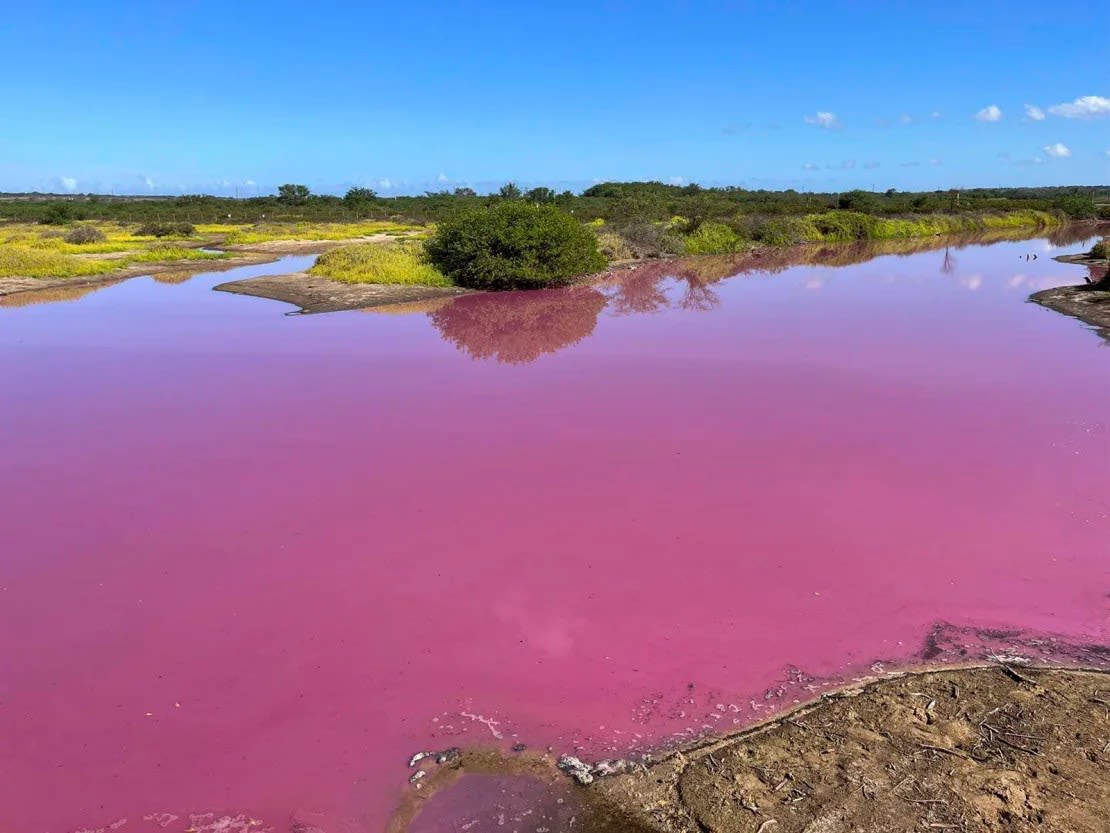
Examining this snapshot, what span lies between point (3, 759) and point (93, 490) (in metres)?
3.68

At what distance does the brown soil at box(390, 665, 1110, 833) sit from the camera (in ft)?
10.6

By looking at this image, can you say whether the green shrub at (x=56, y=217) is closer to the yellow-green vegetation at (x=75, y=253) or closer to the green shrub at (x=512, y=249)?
the yellow-green vegetation at (x=75, y=253)

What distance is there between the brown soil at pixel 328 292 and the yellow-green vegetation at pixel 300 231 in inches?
599

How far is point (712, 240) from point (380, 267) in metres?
16.7

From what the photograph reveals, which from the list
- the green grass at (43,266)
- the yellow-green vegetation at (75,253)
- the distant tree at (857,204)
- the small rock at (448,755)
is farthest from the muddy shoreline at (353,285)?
the small rock at (448,755)

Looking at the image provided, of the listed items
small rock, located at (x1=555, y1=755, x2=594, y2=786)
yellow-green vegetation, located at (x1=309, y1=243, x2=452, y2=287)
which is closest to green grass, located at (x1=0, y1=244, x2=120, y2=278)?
yellow-green vegetation, located at (x1=309, y1=243, x2=452, y2=287)

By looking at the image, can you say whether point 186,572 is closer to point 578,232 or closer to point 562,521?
point 562,521

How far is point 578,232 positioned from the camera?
70.6 feet

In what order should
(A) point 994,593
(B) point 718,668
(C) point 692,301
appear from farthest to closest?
1. (C) point 692,301
2. (A) point 994,593
3. (B) point 718,668

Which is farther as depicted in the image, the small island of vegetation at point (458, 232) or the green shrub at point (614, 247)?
the green shrub at point (614, 247)

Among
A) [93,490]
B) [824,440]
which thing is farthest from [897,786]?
[93,490]

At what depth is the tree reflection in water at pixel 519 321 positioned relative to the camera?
13.3 metres

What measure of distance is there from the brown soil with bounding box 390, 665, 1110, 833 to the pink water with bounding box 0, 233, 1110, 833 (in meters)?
0.24

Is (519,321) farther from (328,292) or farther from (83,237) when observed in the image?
(83,237)
